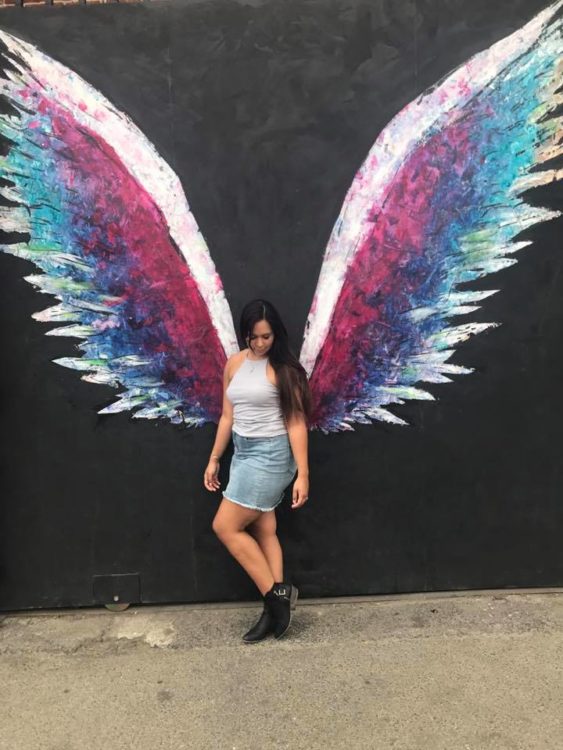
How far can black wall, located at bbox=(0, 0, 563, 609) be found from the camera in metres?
2.97

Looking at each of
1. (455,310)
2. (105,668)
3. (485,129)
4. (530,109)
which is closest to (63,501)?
(105,668)

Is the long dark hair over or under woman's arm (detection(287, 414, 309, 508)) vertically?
over

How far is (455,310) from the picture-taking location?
10.2ft

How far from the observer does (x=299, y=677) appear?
2596mm

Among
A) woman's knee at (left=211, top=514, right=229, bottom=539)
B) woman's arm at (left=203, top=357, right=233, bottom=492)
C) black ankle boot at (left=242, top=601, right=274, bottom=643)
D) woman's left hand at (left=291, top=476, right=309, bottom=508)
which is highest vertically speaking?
woman's arm at (left=203, top=357, right=233, bottom=492)

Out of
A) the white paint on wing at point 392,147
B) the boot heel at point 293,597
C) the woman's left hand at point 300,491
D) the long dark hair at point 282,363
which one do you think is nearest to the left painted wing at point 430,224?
the white paint on wing at point 392,147

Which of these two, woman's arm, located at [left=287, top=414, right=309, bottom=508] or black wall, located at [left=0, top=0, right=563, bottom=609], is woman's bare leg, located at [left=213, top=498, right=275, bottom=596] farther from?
black wall, located at [left=0, top=0, right=563, bottom=609]

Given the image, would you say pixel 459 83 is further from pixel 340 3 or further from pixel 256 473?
pixel 256 473

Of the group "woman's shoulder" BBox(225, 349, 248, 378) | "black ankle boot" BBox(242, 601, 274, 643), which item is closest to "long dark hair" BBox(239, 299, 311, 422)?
"woman's shoulder" BBox(225, 349, 248, 378)

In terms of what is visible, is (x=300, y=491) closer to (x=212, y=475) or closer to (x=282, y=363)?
(x=212, y=475)

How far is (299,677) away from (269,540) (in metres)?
0.66

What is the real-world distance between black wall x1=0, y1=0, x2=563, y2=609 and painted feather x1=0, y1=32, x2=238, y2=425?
88 millimetres

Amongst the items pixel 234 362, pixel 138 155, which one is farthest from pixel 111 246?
pixel 234 362

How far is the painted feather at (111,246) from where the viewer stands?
9.77ft
